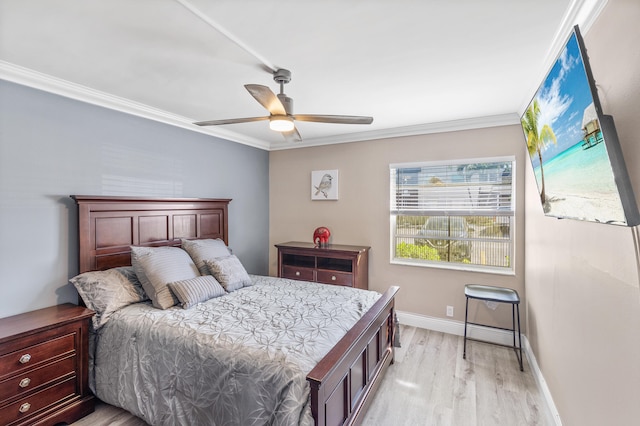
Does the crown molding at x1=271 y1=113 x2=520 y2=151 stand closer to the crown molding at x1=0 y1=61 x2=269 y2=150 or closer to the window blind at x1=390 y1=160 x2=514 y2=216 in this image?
the window blind at x1=390 y1=160 x2=514 y2=216

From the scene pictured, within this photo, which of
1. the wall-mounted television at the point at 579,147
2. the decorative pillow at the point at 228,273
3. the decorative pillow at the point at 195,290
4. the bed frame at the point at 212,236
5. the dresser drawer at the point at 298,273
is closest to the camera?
the wall-mounted television at the point at 579,147

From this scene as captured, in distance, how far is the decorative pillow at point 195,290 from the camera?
239cm

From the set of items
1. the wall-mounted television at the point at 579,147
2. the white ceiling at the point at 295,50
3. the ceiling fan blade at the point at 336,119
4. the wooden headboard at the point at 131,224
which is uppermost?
the white ceiling at the point at 295,50

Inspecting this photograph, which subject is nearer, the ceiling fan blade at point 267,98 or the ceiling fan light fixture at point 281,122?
the ceiling fan blade at point 267,98

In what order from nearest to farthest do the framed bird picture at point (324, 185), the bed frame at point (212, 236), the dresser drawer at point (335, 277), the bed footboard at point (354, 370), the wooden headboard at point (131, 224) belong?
the bed footboard at point (354, 370) < the bed frame at point (212, 236) < the wooden headboard at point (131, 224) < the dresser drawer at point (335, 277) < the framed bird picture at point (324, 185)

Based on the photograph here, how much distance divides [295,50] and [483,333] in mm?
3433

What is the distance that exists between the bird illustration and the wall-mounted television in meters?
2.83

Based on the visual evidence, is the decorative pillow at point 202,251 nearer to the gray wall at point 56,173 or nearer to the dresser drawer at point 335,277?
the gray wall at point 56,173

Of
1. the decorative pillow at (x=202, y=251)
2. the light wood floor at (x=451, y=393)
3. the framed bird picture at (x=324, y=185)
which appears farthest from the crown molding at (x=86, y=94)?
the light wood floor at (x=451, y=393)

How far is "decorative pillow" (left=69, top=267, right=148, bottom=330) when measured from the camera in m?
2.30

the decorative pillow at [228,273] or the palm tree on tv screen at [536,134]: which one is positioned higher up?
the palm tree on tv screen at [536,134]

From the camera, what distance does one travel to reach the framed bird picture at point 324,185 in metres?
4.24

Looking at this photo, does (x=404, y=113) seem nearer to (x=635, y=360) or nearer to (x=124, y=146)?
(x=635, y=360)

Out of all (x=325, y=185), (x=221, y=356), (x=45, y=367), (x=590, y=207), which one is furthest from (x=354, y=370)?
(x=325, y=185)
